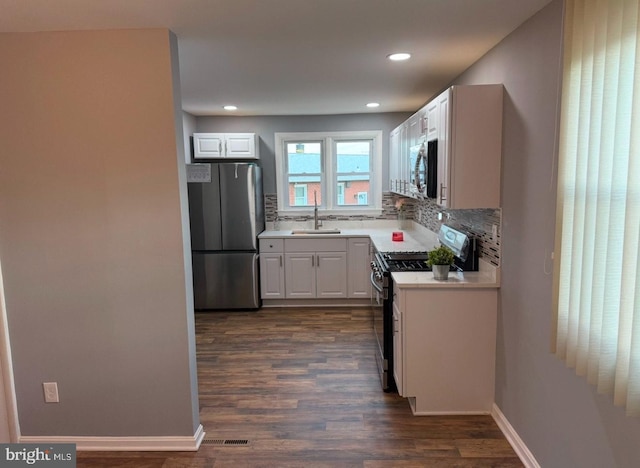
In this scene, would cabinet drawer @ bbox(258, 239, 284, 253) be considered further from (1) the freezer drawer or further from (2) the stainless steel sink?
(2) the stainless steel sink

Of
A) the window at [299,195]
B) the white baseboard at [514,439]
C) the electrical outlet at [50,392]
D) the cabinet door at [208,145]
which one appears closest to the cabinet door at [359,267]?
the window at [299,195]

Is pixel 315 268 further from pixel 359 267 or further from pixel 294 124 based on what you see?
pixel 294 124

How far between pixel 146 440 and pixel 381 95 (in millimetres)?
3560

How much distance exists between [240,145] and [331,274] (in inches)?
78.3

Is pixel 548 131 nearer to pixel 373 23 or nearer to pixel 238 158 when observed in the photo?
pixel 373 23

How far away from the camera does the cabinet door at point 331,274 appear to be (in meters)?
5.12

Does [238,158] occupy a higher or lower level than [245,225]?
higher

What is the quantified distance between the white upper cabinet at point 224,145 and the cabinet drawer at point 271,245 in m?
1.12

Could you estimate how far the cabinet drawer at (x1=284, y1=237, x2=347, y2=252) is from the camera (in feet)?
16.7

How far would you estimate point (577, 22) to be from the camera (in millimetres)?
1641

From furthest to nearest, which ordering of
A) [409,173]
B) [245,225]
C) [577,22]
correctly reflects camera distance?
[245,225] < [409,173] < [577,22]

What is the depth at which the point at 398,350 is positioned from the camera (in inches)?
114

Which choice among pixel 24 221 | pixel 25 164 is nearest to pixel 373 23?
pixel 25 164

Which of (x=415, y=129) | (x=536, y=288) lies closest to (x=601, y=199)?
(x=536, y=288)
